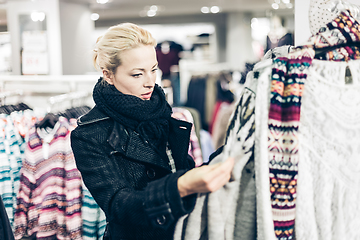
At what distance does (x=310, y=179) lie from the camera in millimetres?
893

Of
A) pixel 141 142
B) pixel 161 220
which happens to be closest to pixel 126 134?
pixel 141 142

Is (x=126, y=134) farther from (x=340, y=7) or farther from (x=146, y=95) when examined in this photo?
(x=340, y=7)

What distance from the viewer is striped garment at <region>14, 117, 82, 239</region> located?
5.86 feet

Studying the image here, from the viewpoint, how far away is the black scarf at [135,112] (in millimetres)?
1133

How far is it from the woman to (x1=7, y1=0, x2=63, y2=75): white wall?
2.27 meters

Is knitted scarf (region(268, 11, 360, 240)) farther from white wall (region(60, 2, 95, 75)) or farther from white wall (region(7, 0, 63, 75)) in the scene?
white wall (region(7, 0, 63, 75))

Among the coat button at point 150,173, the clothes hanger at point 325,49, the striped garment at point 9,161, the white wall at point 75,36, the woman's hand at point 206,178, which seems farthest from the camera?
Result: the white wall at point 75,36

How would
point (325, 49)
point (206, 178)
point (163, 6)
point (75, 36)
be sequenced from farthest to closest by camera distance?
point (163, 6)
point (75, 36)
point (325, 49)
point (206, 178)

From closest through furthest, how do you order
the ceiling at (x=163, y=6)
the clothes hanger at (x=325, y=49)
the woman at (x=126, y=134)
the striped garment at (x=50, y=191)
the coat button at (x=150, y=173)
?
the clothes hanger at (x=325, y=49) < the woman at (x=126, y=134) < the coat button at (x=150, y=173) < the striped garment at (x=50, y=191) < the ceiling at (x=163, y=6)

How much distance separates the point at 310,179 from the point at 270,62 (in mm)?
325

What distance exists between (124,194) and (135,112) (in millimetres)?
291

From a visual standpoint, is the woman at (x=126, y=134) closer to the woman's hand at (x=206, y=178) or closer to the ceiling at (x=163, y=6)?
the woman's hand at (x=206, y=178)

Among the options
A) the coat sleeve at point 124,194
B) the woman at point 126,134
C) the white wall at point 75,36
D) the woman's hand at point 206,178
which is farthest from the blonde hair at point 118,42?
the white wall at point 75,36

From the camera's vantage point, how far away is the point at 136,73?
3.67 feet
